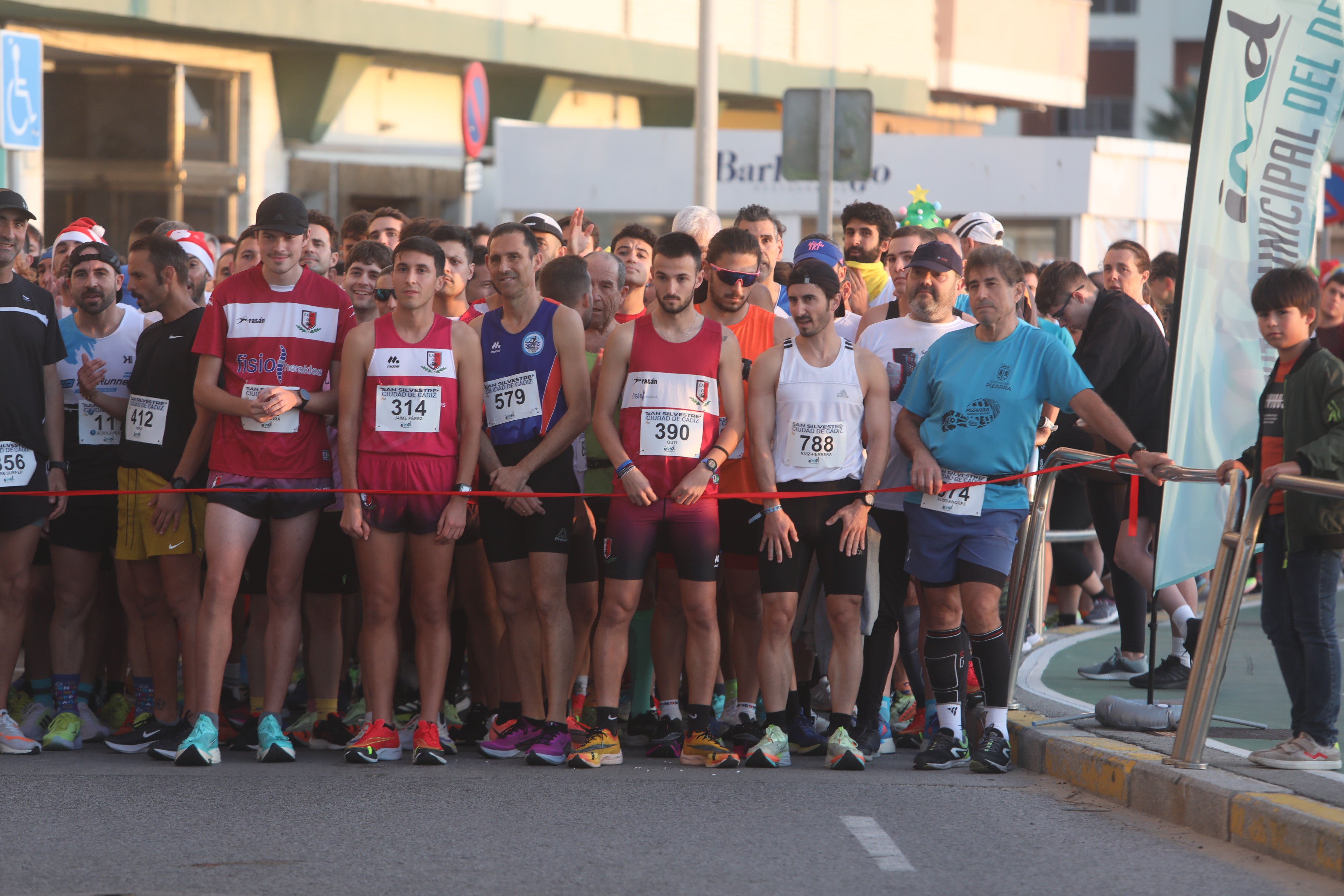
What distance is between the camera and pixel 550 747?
6.93m

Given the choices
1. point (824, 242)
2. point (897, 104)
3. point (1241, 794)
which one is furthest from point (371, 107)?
point (1241, 794)

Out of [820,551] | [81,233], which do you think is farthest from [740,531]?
[81,233]

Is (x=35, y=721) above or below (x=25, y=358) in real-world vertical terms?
below

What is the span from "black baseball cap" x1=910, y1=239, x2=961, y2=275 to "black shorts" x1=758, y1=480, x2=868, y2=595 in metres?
1.02

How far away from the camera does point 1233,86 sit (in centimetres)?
670

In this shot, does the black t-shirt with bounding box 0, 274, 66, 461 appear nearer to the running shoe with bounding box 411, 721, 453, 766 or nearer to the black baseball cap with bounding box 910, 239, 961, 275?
the running shoe with bounding box 411, 721, 453, 766

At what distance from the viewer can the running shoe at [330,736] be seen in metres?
7.34

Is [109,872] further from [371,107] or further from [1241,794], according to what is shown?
[371,107]

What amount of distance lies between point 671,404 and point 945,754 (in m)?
1.81

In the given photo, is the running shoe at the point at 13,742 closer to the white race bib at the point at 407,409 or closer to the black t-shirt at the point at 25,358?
the black t-shirt at the point at 25,358

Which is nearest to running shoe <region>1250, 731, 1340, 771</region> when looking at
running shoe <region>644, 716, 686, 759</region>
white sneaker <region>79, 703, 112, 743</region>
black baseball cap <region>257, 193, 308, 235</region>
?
running shoe <region>644, 716, 686, 759</region>

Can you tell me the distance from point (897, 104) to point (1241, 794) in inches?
1091

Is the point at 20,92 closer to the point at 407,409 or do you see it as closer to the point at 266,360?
the point at 266,360

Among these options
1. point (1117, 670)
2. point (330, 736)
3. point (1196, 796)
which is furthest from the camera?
point (1117, 670)
